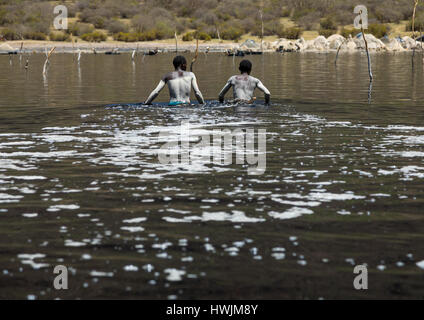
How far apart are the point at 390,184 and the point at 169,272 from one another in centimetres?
462

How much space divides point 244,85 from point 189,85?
1.67 meters

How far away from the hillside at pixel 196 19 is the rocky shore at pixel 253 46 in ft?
14.0

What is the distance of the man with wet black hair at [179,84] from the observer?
19109 millimetres

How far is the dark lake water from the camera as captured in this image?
5875 mm

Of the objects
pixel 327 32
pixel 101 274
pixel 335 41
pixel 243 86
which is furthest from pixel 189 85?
pixel 327 32

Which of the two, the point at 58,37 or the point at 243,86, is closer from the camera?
the point at 243,86

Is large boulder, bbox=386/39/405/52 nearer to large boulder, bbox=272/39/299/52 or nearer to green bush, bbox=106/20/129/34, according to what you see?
large boulder, bbox=272/39/299/52

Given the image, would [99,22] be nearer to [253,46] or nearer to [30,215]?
[253,46]

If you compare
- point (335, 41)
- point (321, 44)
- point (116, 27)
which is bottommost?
point (321, 44)

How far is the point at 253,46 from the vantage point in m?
87.7

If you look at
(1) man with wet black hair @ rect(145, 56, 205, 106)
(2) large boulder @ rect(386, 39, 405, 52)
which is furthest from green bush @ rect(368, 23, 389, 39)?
(1) man with wet black hair @ rect(145, 56, 205, 106)

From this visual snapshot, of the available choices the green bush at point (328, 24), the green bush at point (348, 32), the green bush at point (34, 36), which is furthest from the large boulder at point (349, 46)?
the green bush at point (34, 36)

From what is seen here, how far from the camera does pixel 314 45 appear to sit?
91.6 meters

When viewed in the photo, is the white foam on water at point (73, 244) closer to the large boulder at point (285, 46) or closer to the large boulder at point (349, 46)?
the large boulder at point (285, 46)
